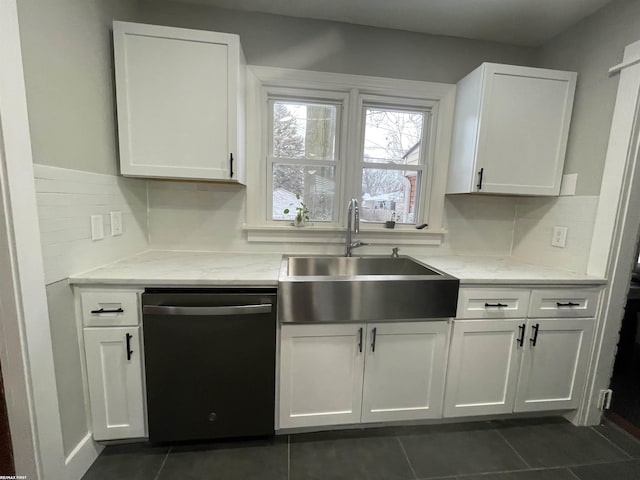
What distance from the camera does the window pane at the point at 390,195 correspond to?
2066mm

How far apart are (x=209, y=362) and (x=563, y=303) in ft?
6.40

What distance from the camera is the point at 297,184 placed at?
2.00 meters

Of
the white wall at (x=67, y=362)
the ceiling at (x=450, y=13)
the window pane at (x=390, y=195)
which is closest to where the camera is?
the white wall at (x=67, y=362)

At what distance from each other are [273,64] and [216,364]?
1.84 metres

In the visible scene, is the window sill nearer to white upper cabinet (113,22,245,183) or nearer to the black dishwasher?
white upper cabinet (113,22,245,183)

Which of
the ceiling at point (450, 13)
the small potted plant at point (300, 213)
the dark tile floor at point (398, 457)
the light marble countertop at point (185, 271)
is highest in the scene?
the ceiling at point (450, 13)

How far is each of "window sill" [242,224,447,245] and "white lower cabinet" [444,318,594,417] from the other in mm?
737

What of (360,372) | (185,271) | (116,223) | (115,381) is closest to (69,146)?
(116,223)

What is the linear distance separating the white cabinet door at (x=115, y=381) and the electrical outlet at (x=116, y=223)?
1.74 feet

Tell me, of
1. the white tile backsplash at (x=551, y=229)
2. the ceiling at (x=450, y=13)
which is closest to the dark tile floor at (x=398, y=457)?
the white tile backsplash at (x=551, y=229)

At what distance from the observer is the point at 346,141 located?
1.95 m

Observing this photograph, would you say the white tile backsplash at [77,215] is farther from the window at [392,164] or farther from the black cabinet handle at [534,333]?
the black cabinet handle at [534,333]

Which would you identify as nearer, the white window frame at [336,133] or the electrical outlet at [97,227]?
the electrical outlet at [97,227]

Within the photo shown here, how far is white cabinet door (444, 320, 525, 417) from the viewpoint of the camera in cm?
152
